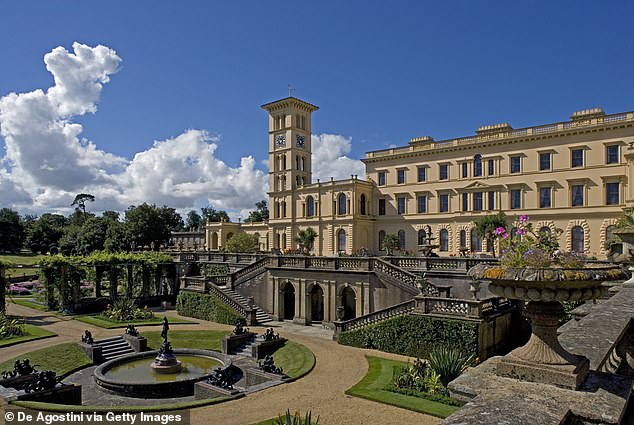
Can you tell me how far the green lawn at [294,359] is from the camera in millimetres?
17844

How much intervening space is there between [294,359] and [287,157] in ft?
162

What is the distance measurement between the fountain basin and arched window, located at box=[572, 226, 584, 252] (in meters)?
38.2

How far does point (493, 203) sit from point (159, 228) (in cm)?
5509

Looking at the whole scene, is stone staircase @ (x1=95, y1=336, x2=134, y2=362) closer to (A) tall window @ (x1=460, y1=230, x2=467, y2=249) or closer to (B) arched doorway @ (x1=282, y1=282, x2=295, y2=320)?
(B) arched doorway @ (x1=282, y1=282, x2=295, y2=320)

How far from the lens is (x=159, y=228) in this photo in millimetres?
77438

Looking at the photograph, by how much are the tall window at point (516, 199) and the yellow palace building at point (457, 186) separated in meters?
0.10

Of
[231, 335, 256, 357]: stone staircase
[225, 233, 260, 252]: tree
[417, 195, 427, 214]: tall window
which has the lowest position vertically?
[231, 335, 256, 357]: stone staircase

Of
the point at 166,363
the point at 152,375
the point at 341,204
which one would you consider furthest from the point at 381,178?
the point at 152,375

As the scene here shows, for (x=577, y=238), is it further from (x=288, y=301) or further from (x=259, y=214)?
(x=259, y=214)

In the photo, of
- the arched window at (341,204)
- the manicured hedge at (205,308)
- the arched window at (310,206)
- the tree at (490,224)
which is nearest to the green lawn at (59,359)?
the manicured hedge at (205,308)

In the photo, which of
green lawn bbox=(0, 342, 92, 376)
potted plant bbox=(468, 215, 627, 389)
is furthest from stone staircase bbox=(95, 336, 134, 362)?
potted plant bbox=(468, 215, 627, 389)

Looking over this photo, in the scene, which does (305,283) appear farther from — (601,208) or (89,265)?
(601,208)

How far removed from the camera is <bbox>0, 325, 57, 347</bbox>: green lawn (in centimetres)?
2210

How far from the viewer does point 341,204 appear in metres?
59.2
